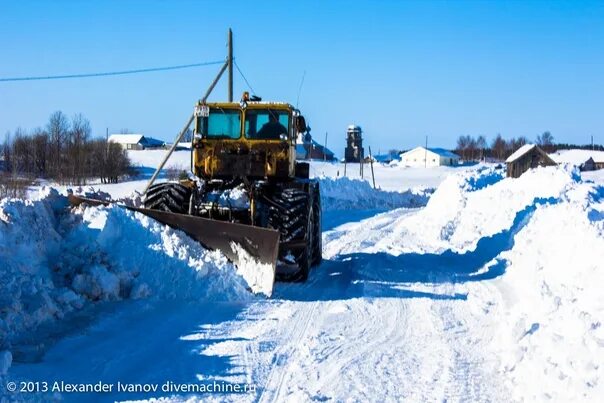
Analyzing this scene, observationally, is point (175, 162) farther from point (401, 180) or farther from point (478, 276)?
point (478, 276)

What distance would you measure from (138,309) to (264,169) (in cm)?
378

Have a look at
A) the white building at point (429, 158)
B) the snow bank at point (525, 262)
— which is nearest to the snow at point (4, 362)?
the snow bank at point (525, 262)

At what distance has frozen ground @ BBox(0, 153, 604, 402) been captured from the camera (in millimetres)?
5832

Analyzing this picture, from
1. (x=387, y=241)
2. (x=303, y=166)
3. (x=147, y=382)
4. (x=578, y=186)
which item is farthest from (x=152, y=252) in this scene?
(x=578, y=186)

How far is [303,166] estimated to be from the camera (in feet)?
43.3

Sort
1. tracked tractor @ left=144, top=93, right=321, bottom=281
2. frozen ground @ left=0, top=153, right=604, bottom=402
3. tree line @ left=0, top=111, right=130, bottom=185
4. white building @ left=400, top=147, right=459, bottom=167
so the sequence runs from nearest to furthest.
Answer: frozen ground @ left=0, top=153, right=604, bottom=402 < tracked tractor @ left=144, top=93, right=321, bottom=281 < tree line @ left=0, top=111, right=130, bottom=185 < white building @ left=400, top=147, right=459, bottom=167

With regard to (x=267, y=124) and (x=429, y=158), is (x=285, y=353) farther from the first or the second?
(x=429, y=158)

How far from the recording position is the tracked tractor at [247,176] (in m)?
10.6

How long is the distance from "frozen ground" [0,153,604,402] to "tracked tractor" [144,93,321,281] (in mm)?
1049

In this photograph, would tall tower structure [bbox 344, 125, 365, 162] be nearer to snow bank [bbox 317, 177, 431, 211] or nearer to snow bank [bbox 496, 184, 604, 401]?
snow bank [bbox 317, 177, 431, 211]

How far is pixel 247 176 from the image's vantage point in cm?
1141

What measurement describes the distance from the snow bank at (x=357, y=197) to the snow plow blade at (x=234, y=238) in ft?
66.1

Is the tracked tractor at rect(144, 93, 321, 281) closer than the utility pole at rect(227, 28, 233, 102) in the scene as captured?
Yes

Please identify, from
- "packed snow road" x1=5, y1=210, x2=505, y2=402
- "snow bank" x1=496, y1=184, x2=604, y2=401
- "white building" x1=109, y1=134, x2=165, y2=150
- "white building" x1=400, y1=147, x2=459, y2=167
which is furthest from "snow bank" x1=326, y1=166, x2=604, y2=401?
"white building" x1=109, y1=134, x2=165, y2=150
